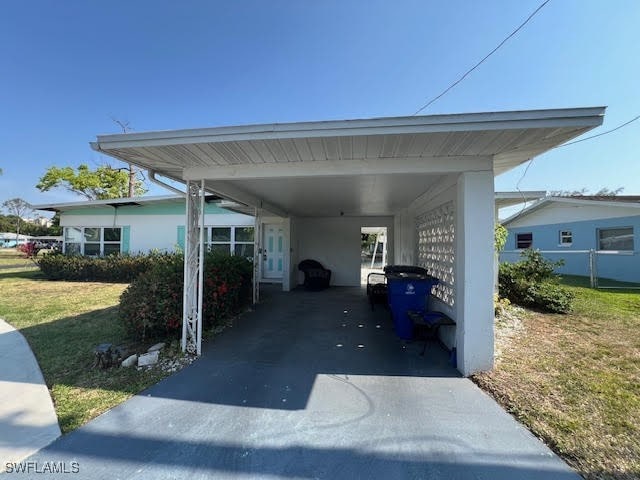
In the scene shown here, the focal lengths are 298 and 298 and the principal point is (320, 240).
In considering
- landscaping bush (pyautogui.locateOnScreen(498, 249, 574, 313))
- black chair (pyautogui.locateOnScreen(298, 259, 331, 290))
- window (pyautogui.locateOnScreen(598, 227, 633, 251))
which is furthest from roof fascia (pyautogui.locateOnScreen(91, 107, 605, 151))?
window (pyautogui.locateOnScreen(598, 227, 633, 251))

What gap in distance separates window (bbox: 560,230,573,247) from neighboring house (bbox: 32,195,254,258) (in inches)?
547

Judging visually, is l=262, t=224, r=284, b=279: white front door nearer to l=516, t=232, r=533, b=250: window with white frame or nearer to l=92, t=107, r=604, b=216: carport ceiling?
l=92, t=107, r=604, b=216: carport ceiling

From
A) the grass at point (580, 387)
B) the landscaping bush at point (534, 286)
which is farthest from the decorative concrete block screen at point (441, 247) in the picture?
the landscaping bush at point (534, 286)

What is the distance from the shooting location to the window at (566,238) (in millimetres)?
13250

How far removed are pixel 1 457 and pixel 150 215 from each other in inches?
481

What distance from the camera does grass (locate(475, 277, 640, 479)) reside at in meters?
2.27

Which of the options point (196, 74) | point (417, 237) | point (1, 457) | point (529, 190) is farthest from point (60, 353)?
point (529, 190)

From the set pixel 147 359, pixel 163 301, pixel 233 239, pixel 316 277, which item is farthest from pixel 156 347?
pixel 233 239

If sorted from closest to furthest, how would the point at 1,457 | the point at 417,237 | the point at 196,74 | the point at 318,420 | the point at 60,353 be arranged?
the point at 1,457
the point at 318,420
the point at 60,353
the point at 417,237
the point at 196,74

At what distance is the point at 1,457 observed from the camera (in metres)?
2.17

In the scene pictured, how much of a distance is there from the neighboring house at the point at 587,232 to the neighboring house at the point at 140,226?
39.0 ft

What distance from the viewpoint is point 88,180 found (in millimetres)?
22016

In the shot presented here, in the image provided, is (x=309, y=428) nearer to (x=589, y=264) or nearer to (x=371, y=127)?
(x=371, y=127)

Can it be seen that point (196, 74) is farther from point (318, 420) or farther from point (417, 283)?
point (318, 420)
